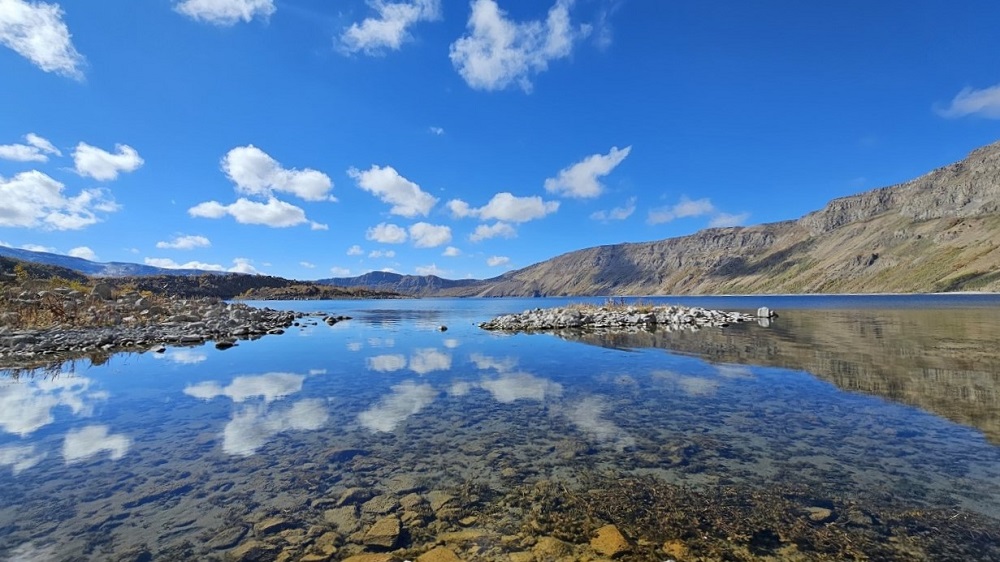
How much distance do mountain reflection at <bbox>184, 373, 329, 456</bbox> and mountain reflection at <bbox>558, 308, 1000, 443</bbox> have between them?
12827 mm

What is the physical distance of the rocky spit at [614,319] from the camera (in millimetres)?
45125

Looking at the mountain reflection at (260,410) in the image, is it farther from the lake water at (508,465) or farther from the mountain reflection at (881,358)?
the mountain reflection at (881,358)

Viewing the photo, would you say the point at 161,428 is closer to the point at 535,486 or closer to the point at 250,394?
the point at 250,394

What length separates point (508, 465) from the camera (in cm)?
927

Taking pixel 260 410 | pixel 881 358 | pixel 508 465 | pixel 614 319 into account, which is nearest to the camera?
pixel 508 465

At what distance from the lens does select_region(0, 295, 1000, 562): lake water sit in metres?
6.40

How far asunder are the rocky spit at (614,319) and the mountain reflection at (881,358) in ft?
23.4

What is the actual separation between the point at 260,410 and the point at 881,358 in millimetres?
27790

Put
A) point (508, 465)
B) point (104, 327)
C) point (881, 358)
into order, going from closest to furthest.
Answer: point (508, 465) → point (881, 358) → point (104, 327)

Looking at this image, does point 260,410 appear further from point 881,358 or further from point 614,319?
point 614,319

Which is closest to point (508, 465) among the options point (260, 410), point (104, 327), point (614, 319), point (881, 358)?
point (260, 410)

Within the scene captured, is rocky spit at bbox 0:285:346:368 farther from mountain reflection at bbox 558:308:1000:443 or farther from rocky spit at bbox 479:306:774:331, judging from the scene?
mountain reflection at bbox 558:308:1000:443

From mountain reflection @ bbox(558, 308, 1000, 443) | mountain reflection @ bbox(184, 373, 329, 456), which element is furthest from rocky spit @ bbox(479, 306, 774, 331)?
mountain reflection @ bbox(184, 373, 329, 456)

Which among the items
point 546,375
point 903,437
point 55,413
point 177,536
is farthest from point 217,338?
point 903,437
